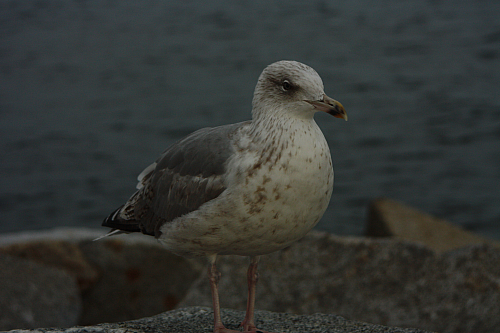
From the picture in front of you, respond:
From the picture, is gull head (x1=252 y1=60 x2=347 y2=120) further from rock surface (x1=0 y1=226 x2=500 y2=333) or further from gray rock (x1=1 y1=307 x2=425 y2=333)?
rock surface (x1=0 y1=226 x2=500 y2=333)

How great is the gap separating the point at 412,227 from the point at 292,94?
5693 millimetres

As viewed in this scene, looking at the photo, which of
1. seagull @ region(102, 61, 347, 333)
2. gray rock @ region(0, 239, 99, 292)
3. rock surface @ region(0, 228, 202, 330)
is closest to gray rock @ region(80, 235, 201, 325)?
rock surface @ region(0, 228, 202, 330)

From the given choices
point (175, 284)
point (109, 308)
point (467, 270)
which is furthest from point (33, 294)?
point (467, 270)

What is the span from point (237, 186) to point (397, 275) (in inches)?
145

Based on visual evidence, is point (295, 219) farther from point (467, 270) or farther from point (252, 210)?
point (467, 270)

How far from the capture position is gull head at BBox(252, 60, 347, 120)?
411cm

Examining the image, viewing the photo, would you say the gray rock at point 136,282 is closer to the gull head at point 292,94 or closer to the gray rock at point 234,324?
the gray rock at point 234,324

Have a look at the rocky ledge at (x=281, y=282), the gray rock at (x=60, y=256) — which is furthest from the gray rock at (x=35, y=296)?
the gray rock at (x=60, y=256)

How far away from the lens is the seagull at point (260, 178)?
405cm

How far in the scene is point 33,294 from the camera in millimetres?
7625

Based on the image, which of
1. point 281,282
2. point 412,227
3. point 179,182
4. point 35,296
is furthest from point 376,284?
point 35,296

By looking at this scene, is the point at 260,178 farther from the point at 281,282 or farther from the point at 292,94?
the point at 281,282

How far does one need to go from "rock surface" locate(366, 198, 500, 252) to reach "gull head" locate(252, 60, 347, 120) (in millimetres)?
5207

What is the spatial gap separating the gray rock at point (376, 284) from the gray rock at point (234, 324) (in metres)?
1.58
